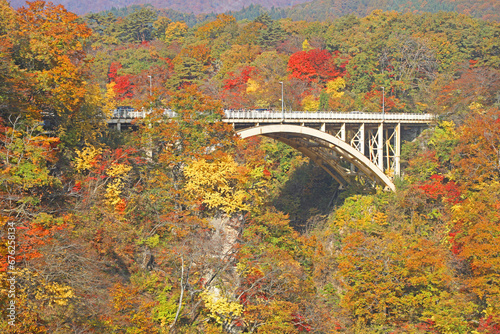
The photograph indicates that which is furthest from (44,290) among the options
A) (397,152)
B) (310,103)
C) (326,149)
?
(310,103)

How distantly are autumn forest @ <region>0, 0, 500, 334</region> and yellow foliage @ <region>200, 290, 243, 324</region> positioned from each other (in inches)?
2.7

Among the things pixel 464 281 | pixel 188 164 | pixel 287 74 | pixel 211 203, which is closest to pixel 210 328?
pixel 211 203

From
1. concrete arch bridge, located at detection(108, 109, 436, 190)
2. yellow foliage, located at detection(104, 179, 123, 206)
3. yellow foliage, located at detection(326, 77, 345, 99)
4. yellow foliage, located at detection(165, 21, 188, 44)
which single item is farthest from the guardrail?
yellow foliage, located at detection(165, 21, 188, 44)

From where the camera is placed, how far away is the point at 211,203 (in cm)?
2570

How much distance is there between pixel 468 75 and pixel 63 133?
114 feet

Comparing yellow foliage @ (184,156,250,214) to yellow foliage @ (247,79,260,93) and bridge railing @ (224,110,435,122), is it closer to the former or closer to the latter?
bridge railing @ (224,110,435,122)

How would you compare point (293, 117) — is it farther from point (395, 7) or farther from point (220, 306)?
point (395, 7)

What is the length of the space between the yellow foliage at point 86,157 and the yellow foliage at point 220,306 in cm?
901

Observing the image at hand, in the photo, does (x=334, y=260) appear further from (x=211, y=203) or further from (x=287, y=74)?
(x=287, y=74)

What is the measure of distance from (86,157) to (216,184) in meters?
6.83

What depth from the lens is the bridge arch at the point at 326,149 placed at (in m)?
33.2

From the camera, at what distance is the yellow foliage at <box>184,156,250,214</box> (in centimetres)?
2586

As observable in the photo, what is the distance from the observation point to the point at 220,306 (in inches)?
901

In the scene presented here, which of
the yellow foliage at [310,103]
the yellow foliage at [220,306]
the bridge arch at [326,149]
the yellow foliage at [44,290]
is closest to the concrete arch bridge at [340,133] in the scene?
the bridge arch at [326,149]
